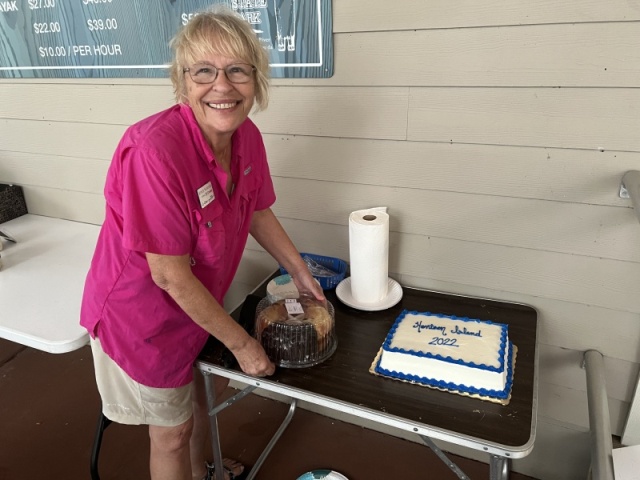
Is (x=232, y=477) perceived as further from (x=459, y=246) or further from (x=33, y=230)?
Result: (x=33, y=230)

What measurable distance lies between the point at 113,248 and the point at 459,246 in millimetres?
991

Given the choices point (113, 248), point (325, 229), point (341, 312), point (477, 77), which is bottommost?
point (341, 312)

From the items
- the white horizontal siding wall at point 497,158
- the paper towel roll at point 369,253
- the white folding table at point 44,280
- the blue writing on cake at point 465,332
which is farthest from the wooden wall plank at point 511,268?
the white folding table at point 44,280

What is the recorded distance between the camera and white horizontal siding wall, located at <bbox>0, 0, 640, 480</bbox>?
4.07 ft

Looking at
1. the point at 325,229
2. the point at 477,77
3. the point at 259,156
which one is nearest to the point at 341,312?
the point at 325,229

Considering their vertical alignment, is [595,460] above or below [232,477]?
above

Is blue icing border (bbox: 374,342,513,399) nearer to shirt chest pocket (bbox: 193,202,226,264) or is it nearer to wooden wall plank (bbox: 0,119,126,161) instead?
shirt chest pocket (bbox: 193,202,226,264)

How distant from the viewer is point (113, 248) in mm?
1190

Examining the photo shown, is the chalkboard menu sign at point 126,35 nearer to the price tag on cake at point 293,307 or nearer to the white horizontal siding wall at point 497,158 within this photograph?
the white horizontal siding wall at point 497,158

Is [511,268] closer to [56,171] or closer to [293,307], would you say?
[293,307]

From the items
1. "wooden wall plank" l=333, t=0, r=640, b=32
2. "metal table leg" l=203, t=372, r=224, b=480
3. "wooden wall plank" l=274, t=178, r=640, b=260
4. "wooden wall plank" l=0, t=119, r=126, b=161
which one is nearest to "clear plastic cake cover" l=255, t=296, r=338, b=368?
"metal table leg" l=203, t=372, r=224, b=480

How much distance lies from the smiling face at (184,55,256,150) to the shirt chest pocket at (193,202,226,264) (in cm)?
19

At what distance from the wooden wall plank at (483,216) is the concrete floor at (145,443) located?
2.85ft

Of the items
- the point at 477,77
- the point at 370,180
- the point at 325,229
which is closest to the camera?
the point at 477,77
